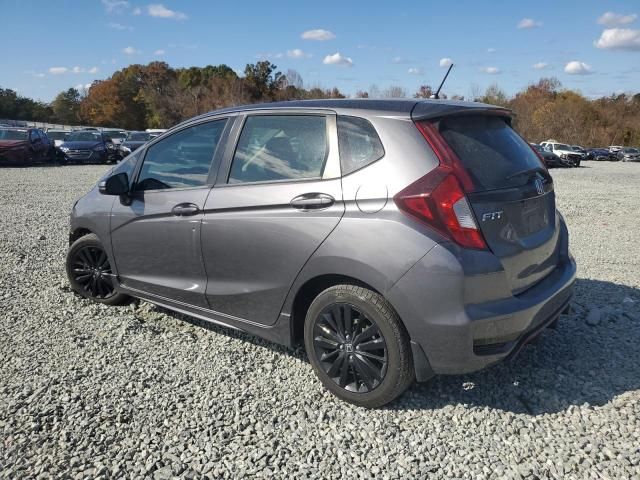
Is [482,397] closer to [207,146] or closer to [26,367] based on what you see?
[207,146]

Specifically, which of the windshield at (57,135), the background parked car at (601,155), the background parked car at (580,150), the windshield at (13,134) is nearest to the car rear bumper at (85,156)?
the windshield at (13,134)

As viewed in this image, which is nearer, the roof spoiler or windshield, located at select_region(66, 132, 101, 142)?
the roof spoiler

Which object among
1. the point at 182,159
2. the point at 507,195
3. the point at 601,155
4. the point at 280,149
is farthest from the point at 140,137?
the point at 601,155

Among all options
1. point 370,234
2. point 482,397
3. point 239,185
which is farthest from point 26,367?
point 482,397

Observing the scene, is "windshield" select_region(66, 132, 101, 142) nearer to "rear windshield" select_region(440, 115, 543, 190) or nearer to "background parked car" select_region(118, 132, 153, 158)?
"background parked car" select_region(118, 132, 153, 158)

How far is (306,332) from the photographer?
10.3 ft

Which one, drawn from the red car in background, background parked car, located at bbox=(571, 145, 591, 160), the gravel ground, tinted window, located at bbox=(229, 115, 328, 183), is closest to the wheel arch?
the gravel ground

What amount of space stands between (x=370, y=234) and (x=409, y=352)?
687 mm

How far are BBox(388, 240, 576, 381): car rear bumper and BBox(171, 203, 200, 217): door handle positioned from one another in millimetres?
1584

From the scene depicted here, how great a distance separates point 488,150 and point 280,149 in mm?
1279

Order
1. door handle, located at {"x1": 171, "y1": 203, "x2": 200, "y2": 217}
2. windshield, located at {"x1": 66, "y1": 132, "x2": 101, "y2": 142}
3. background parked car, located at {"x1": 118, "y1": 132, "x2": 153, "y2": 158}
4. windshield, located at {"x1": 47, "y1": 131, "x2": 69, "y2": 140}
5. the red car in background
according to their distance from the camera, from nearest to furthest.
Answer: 1. door handle, located at {"x1": 171, "y1": 203, "x2": 200, "y2": 217}
2. the red car in background
3. background parked car, located at {"x1": 118, "y1": 132, "x2": 153, "y2": 158}
4. windshield, located at {"x1": 66, "y1": 132, "x2": 101, "y2": 142}
5. windshield, located at {"x1": 47, "y1": 131, "x2": 69, "y2": 140}

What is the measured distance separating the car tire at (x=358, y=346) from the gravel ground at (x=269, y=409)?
0.14 m

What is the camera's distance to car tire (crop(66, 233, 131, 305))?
460cm

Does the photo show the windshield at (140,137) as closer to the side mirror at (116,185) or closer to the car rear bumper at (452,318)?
the side mirror at (116,185)
